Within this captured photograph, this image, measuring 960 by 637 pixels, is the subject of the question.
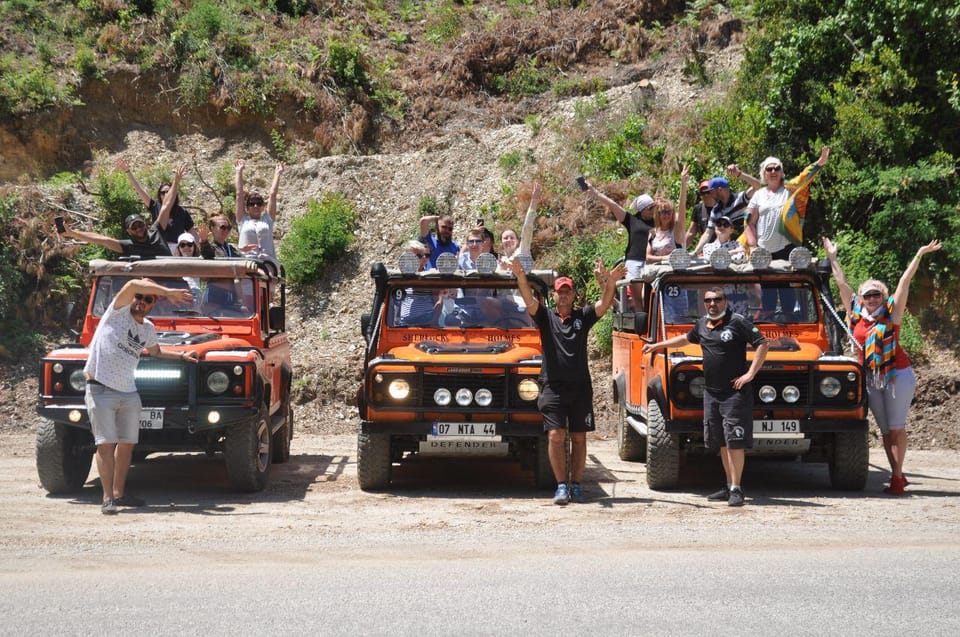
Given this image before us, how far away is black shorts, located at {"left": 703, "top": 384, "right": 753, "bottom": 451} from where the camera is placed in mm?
8750

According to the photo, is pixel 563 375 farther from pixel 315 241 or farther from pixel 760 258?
pixel 315 241

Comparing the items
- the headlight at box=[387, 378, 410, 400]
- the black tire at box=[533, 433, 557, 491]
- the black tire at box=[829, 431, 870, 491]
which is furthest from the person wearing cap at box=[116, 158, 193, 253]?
the black tire at box=[829, 431, 870, 491]

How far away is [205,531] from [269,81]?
63.9 ft

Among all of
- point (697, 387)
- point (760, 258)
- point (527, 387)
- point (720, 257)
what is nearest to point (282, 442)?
point (527, 387)

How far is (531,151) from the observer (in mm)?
23703

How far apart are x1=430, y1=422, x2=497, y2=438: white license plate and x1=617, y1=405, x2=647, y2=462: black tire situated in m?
2.90

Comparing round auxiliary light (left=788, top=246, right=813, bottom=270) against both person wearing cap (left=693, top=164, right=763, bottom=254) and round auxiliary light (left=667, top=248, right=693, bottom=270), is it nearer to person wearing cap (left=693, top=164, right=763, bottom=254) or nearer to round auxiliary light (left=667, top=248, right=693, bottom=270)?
round auxiliary light (left=667, top=248, right=693, bottom=270)

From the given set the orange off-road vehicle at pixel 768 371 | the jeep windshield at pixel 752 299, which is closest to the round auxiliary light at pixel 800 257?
the orange off-road vehicle at pixel 768 371

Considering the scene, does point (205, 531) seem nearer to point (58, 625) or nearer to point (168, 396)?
point (168, 396)

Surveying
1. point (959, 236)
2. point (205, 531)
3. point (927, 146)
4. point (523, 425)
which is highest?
point (927, 146)

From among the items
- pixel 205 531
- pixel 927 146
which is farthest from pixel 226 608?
pixel 927 146

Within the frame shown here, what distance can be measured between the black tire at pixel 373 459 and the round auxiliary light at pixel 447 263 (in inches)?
70.6

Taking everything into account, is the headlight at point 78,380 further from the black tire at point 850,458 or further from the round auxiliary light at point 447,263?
the black tire at point 850,458

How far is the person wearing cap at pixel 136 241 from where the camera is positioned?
10836 mm
